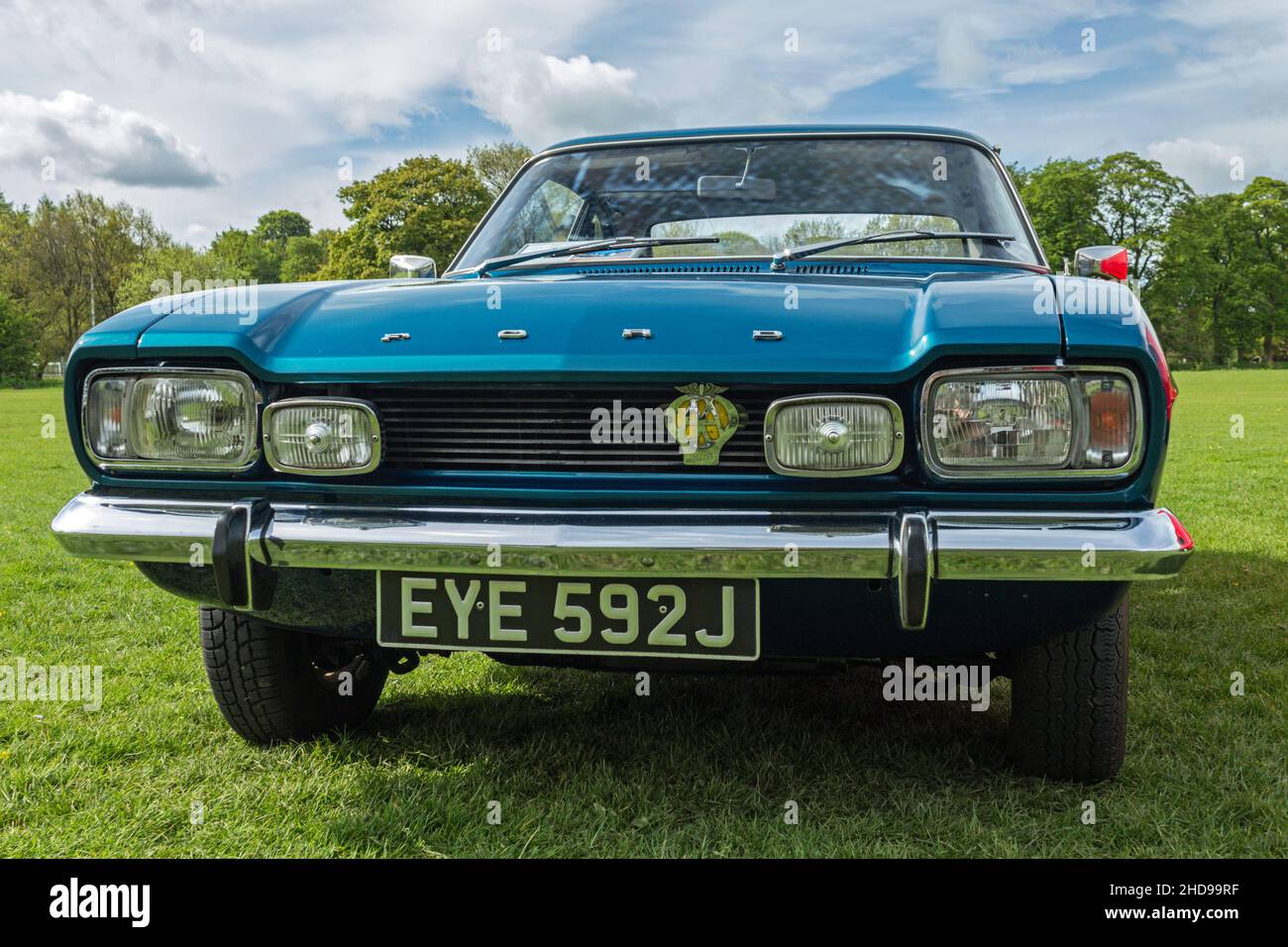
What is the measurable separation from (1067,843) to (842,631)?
699 mm

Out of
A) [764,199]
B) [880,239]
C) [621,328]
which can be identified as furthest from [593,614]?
[764,199]

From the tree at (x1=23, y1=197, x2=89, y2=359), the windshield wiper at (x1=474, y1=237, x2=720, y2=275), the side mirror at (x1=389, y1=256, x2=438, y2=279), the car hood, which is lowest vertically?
the car hood

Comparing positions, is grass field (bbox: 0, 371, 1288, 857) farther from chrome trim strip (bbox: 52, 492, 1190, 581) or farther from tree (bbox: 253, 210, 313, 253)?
tree (bbox: 253, 210, 313, 253)

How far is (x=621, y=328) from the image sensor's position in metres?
1.97

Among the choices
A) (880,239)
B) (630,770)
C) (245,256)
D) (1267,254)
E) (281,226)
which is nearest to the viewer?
(630,770)

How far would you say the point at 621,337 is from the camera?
1.95 m

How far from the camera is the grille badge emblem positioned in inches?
76.5

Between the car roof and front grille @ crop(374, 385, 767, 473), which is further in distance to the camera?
the car roof

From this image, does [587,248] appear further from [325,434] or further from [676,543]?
[676,543]

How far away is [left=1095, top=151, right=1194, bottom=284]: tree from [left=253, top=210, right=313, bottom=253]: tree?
7646cm

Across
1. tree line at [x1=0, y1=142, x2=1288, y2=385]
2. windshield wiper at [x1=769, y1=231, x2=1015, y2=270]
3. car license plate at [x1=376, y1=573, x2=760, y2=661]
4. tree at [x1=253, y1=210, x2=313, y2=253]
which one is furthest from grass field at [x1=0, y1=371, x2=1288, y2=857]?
tree at [x1=253, y1=210, x2=313, y2=253]

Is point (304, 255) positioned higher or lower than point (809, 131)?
higher

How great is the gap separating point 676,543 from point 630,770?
0.91 metres
